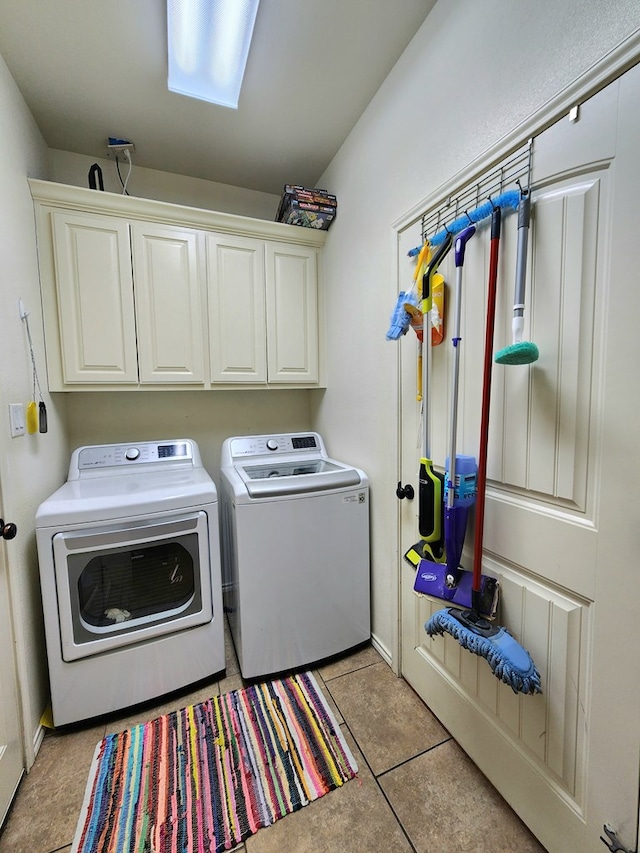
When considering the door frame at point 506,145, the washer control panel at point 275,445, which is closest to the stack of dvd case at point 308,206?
the door frame at point 506,145

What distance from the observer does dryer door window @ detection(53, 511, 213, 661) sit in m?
1.32

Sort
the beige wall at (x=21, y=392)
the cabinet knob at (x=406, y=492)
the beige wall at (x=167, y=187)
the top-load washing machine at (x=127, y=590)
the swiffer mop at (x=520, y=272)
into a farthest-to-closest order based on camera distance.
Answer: the beige wall at (x=167, y=187) → the cabinet knob at (x=406, y=492) → the top-load washing machine at (x=127, y=590) → the beige wall at (x=21, y=392) → the swiffer mop at (x=520, y=272)

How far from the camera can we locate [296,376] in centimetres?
214

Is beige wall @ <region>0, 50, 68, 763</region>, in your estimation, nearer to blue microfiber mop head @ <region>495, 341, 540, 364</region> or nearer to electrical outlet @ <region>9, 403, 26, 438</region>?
electrical outlet @ <region>9, 403, 26, 438</region>

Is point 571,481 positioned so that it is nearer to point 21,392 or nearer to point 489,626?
point 489,626

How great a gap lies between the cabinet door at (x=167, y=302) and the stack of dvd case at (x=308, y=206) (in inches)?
21.4

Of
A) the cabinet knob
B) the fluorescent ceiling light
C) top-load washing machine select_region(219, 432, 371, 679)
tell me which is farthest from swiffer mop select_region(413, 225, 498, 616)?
the fluorescent ceiling light

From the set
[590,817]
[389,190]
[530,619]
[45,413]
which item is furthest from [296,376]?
[590,817]

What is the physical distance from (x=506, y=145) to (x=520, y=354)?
638 mm

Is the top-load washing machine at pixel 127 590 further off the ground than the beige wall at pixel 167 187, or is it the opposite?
the beige wall at pixel 167 187

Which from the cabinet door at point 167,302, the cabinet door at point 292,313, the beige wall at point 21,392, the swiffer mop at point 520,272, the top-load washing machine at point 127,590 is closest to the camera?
the swiffer mop at point 520,272

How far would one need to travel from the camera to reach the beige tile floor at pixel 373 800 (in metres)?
1.00

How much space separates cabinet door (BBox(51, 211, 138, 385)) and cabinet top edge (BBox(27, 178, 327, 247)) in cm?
6

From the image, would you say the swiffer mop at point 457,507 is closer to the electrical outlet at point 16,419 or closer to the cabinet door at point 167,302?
the cabinet door at point 167,302
